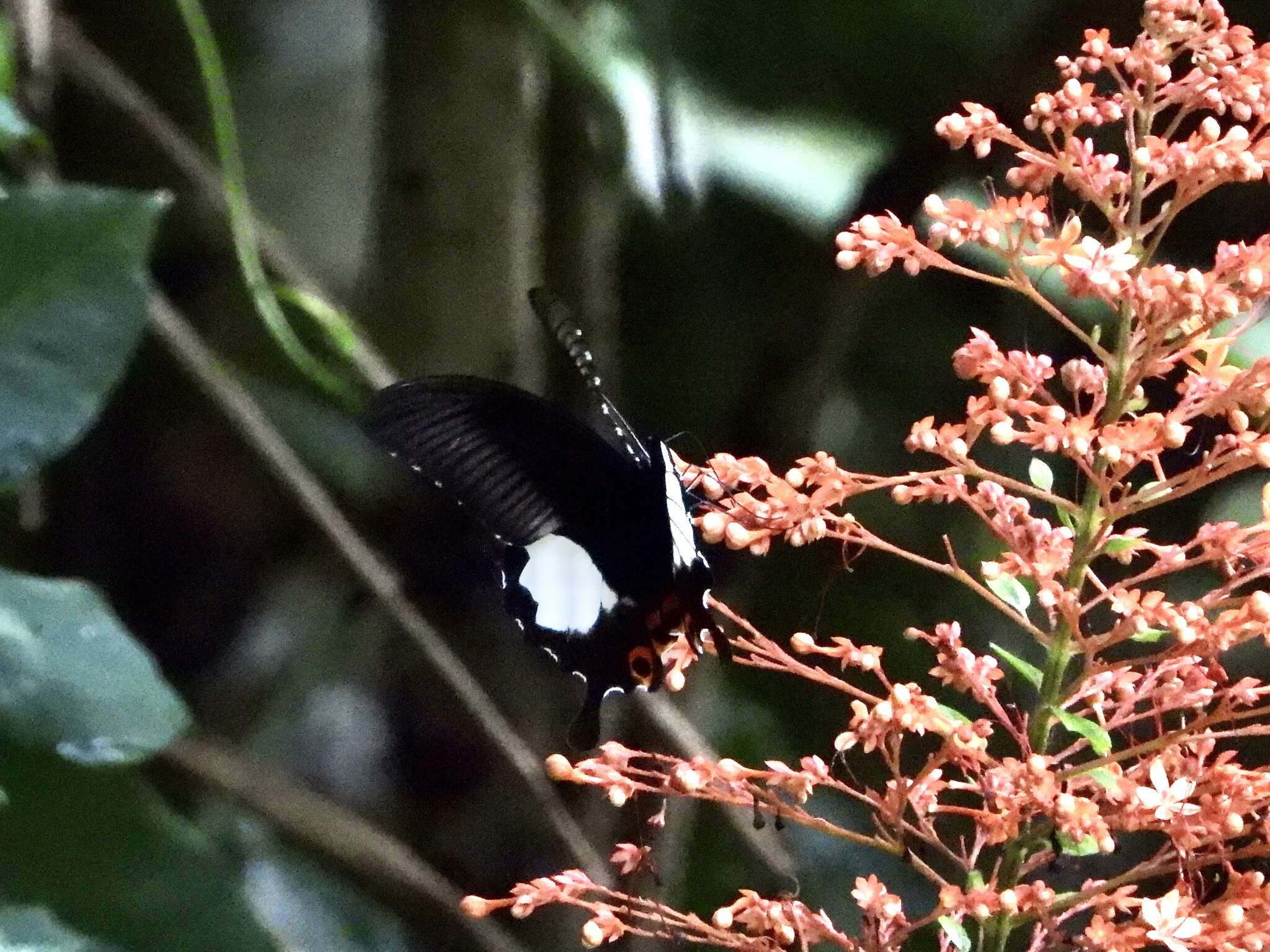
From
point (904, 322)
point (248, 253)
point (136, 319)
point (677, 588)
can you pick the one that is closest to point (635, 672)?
point (677, 588)

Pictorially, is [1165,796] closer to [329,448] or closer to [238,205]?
[238,205]

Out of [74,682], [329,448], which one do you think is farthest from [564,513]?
[329,448]

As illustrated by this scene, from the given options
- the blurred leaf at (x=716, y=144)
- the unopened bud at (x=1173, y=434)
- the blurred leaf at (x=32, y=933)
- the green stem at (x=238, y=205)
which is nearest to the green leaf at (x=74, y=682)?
the blurred leaf at (x=32, y=933)

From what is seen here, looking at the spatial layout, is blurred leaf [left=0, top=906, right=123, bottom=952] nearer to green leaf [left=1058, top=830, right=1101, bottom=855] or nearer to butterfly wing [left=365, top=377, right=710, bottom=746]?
butterfly wing [left=365, top=377, right=710, bottom=746]

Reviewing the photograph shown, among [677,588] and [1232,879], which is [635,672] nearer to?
[677,588]

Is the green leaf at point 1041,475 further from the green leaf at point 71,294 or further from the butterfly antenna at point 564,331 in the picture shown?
the green leaf at point 71,294

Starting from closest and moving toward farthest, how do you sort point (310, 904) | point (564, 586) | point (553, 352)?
point (564, 586)
point (553, 352)
point (310, 904)
